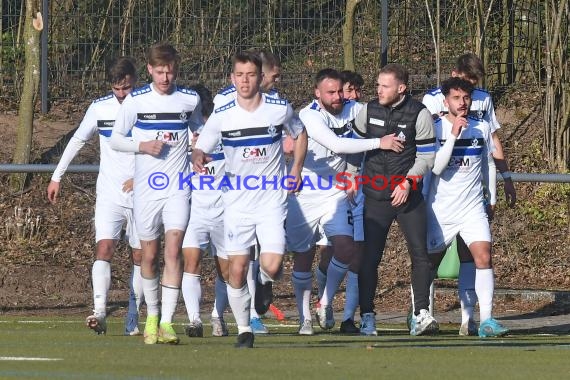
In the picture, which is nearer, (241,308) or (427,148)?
(241,308)

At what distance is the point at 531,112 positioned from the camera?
20266 mm

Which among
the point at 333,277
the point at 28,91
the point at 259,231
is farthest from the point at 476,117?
the point at 28,91

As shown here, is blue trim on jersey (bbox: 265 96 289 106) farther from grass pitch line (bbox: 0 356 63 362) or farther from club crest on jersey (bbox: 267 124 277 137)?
grass pitch line (bbox: 0 356 63 362)

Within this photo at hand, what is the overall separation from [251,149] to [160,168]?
0.82 m

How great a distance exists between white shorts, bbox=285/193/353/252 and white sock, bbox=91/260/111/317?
180cm

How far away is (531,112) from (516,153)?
925 mm

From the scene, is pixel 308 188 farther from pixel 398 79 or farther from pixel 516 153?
pixel 516 153

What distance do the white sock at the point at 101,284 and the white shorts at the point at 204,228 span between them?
0.72 m

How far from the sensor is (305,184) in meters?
12.8

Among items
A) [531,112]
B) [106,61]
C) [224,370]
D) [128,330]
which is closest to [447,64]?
[531,112]

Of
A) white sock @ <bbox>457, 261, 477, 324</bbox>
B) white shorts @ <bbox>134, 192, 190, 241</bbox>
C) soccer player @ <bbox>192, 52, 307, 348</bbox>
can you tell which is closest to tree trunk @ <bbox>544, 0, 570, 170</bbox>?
white sock @ <bbox>457, 261, 477, 324</bbox>

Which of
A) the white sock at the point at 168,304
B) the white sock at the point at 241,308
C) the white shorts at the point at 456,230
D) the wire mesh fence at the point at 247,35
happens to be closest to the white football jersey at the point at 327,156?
the white shorts at the point at 456,230

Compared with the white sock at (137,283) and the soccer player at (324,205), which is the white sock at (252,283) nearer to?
the soccer player at (324,205)

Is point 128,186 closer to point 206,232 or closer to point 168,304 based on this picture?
point 206,232
